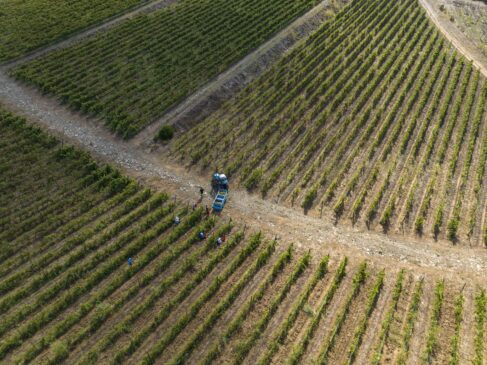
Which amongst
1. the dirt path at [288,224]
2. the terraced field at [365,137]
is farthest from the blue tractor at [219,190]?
the terraced field at [365,137]

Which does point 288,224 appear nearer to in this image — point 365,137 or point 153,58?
point 365,137

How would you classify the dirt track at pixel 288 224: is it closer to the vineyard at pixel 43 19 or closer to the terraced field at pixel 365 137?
the terraced field at pixel 365 137

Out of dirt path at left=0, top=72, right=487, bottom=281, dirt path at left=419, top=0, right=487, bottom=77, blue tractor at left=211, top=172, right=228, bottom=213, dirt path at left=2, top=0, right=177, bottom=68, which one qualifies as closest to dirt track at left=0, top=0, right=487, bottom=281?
dirt path at left=0, top=72, right=487, bottom=281

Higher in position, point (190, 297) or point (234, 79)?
point (234, 79)

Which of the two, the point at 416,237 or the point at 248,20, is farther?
the point at 248,20

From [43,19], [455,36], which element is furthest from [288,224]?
[43,19]

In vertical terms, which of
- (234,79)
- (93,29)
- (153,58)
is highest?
(93,29)

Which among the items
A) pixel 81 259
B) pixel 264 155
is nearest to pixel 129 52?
pixel 264 155

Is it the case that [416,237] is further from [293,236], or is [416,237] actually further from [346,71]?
[346,71]
